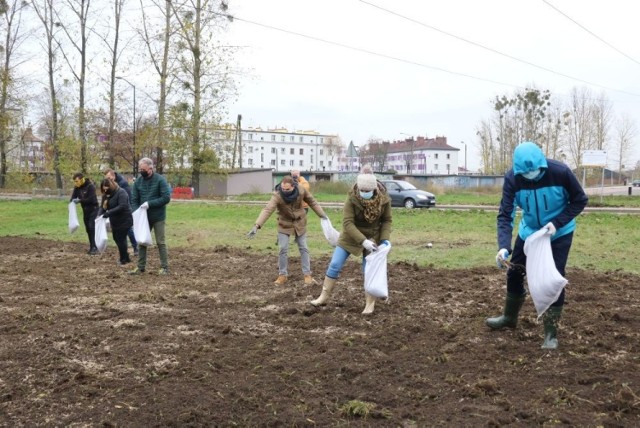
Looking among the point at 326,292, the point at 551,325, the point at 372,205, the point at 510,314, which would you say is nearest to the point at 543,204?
the point at 551,325

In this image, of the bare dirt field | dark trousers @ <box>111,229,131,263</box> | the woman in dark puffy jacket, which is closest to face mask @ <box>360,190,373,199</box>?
the bare dirt field

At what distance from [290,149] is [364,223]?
135016 mm

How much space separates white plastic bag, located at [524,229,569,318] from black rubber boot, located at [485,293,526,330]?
1.68 ft

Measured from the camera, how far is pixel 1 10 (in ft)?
87.8

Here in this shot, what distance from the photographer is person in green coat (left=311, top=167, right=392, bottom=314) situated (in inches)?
252

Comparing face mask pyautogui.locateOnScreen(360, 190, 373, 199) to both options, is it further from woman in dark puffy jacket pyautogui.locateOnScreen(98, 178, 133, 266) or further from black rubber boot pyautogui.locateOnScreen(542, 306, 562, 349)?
woman in dark puffy jacket pyautogui.locateOnScreen(98, 178, 133, 266)

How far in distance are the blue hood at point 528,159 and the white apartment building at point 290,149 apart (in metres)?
125

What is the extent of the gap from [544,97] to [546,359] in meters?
74.7

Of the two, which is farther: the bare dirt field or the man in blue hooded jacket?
the man in blue hooded jacket

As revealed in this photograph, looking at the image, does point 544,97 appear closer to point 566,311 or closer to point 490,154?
point 490,154

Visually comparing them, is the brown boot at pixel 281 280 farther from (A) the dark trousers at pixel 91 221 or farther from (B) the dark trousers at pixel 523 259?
(A) the dark trousers at pixel 91 221

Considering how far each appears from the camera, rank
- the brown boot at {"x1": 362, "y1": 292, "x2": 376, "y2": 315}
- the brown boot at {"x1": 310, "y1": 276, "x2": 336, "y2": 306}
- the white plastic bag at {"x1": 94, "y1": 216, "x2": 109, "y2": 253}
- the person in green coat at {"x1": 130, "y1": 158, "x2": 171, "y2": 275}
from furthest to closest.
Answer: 1. the white plastic bag at {"x1": 94, "y1": 216, "x2": 109, "y2": 253}
2. the person in green coat at {"x1": 130, "y1": 158, "x2": 171, "y2": 275}
3. the brown boot at {"x1": 310, "y1": 276, "x2": 336, "y2": 306}
4. the brown boot at {"x1": 362, "y1": 292, "x2": 376, "y2": 315}

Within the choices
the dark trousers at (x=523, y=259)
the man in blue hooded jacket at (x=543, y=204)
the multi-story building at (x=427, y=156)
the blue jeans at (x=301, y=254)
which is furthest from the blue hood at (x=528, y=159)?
the multi-story building at (x=427, y=156)

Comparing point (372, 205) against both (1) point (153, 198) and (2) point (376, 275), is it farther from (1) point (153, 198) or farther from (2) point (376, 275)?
(1) point (153, 198)
